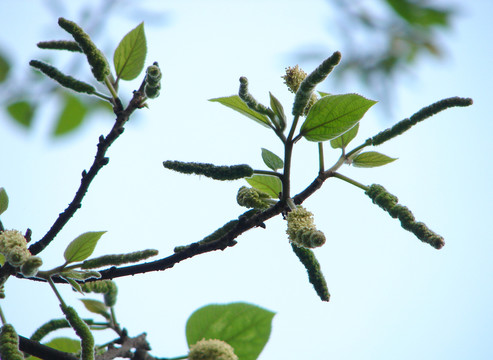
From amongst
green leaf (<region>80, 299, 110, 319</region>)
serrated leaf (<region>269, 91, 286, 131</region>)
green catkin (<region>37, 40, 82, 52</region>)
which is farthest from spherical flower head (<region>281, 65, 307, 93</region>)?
green leaf (<region>80, 299, 110, 319</region>)

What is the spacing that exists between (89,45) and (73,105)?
1.09 meters

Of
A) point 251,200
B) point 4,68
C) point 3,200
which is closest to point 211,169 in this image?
point 251,200

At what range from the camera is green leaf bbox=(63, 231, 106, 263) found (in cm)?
175

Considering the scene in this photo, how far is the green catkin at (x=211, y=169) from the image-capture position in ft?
5.02

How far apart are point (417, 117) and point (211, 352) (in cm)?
102

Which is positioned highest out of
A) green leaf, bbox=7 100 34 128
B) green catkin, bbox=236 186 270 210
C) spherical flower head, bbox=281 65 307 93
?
green leaf, bbox=7 100 34 128

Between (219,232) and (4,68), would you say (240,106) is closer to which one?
(219,232)

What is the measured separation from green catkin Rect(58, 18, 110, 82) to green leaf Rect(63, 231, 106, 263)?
0.59 m

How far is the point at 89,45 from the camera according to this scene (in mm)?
1546

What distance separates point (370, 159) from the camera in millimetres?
1914

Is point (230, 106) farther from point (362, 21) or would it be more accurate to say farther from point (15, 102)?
point (15, 102)

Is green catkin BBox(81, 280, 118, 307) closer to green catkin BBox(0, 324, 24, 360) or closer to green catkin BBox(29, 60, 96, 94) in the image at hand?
green catkin BBox(0, 324, 24, 360)

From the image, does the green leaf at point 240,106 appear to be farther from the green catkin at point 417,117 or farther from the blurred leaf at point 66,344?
the blurred leaf at point 66,344

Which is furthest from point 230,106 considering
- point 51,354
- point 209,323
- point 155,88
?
point 51,354
